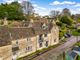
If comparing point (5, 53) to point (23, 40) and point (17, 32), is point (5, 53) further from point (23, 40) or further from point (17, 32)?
point (17, 32)

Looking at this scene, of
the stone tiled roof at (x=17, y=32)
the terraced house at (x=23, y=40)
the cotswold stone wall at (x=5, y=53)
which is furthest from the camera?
the stone tiled roof at (x=17, y=32)

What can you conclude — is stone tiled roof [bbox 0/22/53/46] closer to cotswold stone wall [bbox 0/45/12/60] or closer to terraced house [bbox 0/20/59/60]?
terraced house [bbox 0/20/59/60]

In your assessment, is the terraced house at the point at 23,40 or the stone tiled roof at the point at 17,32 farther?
the stone tiled roof at the point at 17,32

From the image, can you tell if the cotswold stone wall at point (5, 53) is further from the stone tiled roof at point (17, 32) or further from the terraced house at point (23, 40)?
the stone tiled roof at point (17, 32)

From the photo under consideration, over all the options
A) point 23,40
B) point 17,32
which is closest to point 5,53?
point 23,40

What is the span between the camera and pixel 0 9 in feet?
314

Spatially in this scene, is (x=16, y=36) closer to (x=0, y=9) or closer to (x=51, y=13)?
(x=0, y=9)

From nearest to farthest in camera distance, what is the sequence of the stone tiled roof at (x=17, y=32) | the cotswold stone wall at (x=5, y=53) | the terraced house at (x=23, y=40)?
the cotswold stone wall at (x=5, y=53) < the terraced house at (x=23, y=40) < the stone tiled roof at (x=17, y=32)

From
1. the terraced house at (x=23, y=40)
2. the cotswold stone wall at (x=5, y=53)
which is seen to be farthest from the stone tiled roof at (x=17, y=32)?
the cotswold stone wall at (x=5, y=53)

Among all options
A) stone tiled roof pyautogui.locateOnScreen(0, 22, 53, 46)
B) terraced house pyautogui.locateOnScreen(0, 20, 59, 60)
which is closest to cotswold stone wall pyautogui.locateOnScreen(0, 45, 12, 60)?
terraced house pyautogui.locateOnScreen(0, 20, 59, 60)

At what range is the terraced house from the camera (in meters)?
32.6

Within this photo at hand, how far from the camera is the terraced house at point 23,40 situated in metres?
32.6

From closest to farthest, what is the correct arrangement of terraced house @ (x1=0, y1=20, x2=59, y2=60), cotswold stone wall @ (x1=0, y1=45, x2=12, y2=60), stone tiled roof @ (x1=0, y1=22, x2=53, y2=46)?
cotswold stone wall @ (x1=0, y1=45, x2=12, y2=60) < terraced house @ (x1=0, y1=20, x2=59, y2=60) < stone tiled roof @ (x1=0, y1=22, x2=53, y2=46)

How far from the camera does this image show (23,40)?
4594 cm
